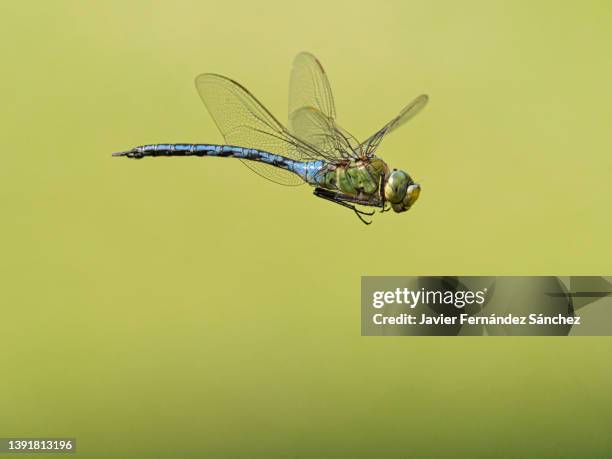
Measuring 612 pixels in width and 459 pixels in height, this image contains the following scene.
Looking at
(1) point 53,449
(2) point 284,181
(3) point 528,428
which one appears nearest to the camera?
(2) point 284,181

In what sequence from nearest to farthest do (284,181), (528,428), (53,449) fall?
(284,181), (53,449), (528,428)

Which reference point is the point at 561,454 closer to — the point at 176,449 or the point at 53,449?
the point at 176,449

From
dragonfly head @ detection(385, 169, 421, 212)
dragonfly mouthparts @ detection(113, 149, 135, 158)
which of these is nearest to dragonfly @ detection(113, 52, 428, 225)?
dragonfly head @ detection(385, 169, 421, 212)

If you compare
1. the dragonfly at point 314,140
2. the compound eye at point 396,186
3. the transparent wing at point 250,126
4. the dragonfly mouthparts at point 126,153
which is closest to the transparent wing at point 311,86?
the dragonfly at point 314,140

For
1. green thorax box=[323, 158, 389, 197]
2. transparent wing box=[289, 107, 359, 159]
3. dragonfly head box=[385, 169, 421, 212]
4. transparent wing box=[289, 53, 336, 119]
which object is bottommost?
dragonfly head box=[385, 169, 421, 212]

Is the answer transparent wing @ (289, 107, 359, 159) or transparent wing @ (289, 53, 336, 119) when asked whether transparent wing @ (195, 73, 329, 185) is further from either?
transparent wing @ (289, 53, 336, 119)

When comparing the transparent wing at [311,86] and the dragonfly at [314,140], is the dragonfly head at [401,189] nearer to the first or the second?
the dragonfly at [314,140]

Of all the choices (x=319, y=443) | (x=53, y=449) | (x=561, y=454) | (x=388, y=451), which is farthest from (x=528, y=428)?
(x=53, y=449)
